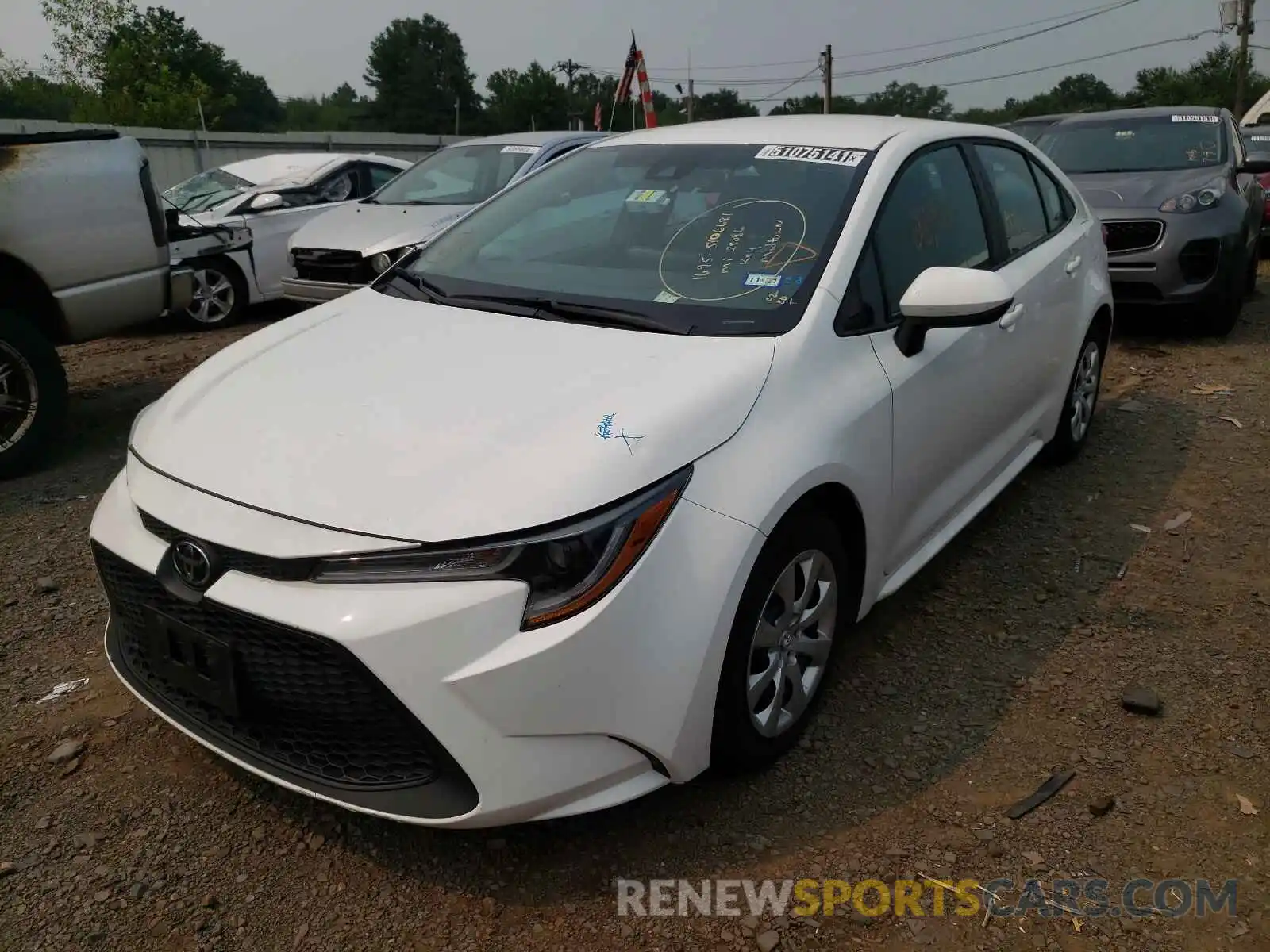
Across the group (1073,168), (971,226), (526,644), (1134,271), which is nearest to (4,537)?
(526,644)

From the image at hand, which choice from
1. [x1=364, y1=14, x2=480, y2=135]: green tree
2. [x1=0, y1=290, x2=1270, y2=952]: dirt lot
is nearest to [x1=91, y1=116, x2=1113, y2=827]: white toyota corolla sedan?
[x1=0, y1=290, x2=1270, y2=952]: dirt lot

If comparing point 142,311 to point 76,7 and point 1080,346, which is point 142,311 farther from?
point 76,7

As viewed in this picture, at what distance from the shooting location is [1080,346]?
4316 mm

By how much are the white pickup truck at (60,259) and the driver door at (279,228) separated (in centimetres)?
286

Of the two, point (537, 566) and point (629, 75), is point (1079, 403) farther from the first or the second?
point (629, 75)

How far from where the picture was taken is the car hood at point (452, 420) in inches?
77.2

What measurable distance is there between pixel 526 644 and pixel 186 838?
43.7 inches

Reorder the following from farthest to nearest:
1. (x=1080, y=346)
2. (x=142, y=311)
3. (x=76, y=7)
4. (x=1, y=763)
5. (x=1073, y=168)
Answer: (x=76, y=7), (x=1073, y=168), (x=142, y=311), (x=1080, y=346), (x=1, y=763)

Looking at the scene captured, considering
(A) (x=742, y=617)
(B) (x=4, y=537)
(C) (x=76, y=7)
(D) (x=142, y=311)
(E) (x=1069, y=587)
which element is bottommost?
(E) (x=1069, y=587)

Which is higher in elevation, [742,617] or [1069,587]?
[742,617]

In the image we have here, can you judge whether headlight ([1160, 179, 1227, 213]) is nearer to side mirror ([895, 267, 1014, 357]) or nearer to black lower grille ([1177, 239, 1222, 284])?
black lower grille ([1177, 239, 1222, 284])

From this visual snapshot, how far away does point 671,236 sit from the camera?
117 inches

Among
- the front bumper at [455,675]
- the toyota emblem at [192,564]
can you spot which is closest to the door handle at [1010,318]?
the front bumper at [455,675]

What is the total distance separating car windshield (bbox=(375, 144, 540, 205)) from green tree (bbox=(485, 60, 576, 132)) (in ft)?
207
